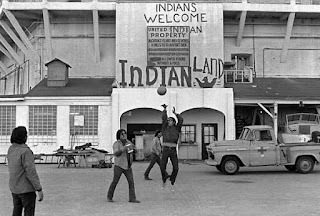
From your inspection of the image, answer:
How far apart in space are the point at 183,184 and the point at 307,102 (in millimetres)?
12221

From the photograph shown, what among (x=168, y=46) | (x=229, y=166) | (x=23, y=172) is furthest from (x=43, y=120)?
(x=23, y=172)

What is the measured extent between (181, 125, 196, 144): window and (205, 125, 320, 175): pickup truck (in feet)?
27.0

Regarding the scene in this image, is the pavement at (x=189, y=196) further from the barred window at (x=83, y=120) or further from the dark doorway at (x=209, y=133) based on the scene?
the dark doorway at (x=209, y=133)

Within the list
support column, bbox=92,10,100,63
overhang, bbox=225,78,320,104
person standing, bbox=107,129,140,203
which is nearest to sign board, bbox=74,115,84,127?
support column, bbox=92,10,100,63

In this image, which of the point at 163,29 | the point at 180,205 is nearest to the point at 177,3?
the point at 163,29

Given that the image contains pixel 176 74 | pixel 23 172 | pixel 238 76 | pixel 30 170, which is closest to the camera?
pixel 30 170

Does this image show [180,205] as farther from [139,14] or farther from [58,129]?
[139,14]

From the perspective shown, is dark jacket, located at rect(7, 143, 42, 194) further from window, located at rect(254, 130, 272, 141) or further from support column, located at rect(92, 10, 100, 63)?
support column, located at rect(92, 10, 100, 63)

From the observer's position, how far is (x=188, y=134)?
2609 centimetres

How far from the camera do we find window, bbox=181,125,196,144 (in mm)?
26070

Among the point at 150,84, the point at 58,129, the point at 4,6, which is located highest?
the point at 4,6

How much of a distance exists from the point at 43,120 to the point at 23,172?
16.9m

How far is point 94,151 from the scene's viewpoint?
21.2 meters

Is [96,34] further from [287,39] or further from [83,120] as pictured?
[287,39]
